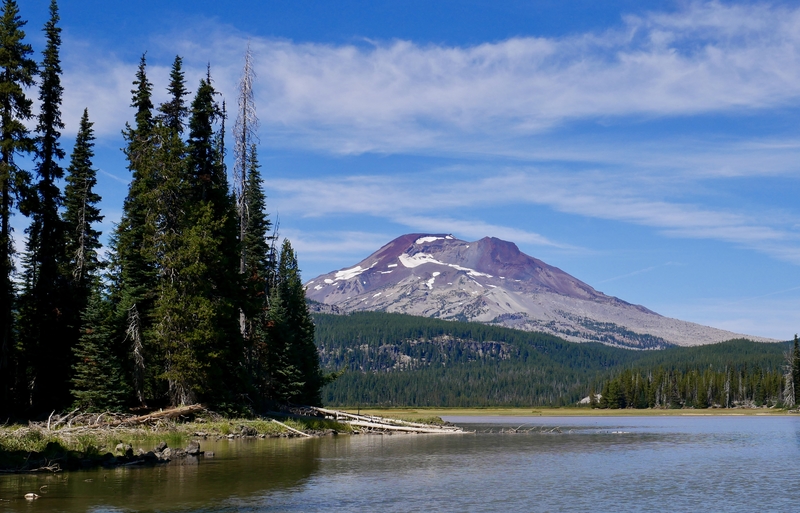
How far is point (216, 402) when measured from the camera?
54.6 metres

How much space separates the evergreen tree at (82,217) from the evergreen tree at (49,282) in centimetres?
392

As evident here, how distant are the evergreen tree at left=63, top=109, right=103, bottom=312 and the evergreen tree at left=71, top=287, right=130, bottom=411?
6.07 m

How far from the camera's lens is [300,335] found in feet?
263

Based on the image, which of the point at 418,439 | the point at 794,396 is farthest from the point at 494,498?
the point at 794,396

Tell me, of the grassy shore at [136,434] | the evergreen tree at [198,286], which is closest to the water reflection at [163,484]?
the grassy shore at [136,434]

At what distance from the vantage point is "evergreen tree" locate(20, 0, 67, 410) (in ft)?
163

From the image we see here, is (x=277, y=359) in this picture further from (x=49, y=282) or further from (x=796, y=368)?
(x=796, y=368)

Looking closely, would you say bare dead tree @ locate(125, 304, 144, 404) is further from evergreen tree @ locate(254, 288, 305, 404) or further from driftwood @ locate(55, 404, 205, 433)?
evergreen tree @ locate(254, 288, 305, 404)

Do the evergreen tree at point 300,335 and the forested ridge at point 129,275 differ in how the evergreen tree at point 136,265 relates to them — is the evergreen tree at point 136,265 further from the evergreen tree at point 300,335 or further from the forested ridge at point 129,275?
the evergreen tree at point 300,335

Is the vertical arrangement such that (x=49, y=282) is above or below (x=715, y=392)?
above

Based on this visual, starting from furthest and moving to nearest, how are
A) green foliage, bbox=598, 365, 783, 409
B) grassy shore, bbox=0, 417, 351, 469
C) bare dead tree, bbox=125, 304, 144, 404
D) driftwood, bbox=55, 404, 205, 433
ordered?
green foliage, bbox=598, 365, 783, 409 → bare dead tree, bbox=125, 304, 144, 404 → driftwood, bbox=55, 404, 205, 433 → grassy shore, bbox=0, 417, 351, 469

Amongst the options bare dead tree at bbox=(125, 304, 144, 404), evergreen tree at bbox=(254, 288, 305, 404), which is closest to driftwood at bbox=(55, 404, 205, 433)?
bare dead tree at bbox=(125, 304, 144, 404)

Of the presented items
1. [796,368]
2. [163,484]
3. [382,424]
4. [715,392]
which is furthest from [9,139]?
[715,392]

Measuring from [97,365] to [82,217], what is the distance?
49.3 feet
